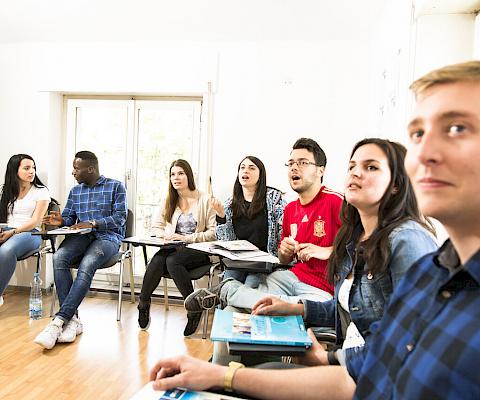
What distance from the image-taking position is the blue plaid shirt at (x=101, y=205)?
3.72m

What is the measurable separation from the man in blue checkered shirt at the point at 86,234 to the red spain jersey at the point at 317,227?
180cm

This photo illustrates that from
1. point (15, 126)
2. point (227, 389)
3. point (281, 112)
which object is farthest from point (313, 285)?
point (15, 126)

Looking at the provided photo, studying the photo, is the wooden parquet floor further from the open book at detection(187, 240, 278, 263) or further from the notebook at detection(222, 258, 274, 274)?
the notebook at detection(222, 258, 274, 274)

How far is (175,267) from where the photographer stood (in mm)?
3301

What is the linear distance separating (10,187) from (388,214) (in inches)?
146

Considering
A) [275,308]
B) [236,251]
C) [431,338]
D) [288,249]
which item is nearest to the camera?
[431,338]

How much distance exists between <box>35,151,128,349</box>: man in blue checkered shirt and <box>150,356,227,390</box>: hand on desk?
2.30 m

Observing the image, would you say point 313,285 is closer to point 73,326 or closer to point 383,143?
point 383,143

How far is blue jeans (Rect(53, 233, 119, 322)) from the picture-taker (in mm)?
3211

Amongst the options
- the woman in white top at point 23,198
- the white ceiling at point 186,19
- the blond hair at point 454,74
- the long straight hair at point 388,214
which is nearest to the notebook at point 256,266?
the long straight hair at point 388,214

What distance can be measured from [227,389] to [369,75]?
333 centimetres

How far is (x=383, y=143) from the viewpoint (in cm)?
144

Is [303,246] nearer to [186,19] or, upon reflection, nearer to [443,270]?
[443,270]

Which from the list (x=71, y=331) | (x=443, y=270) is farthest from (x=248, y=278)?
(x=443, y=270)
